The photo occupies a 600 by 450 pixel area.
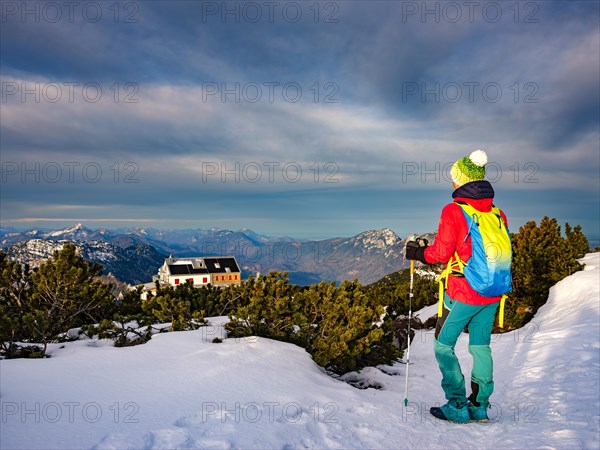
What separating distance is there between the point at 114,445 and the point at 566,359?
6781 millimetres

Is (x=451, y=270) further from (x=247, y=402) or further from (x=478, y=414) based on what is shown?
(x=247, y=402)

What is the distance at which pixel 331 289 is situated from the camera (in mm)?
7828

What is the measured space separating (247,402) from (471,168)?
11.8 feet

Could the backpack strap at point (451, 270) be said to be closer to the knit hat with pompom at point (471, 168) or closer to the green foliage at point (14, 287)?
the knit hat with pompom at point (471, 168)

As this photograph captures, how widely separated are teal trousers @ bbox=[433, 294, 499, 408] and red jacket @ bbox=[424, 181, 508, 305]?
165mm

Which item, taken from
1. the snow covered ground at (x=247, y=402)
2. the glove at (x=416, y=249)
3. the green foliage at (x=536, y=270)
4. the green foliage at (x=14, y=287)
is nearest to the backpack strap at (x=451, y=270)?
the glove at (x=416, y=249)

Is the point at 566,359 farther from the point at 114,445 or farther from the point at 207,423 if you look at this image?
the point at 114,445

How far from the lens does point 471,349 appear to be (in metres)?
4.22

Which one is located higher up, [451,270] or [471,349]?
[451,270]

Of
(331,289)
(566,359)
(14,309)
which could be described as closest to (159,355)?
(331,289)

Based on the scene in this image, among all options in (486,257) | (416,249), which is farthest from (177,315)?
(486,257)

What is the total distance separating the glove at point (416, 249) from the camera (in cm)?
419

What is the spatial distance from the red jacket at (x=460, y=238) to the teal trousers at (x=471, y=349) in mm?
165

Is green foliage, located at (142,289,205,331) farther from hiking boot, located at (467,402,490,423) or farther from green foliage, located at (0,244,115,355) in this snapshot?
hiking boot, located at (467,402,490,423)
